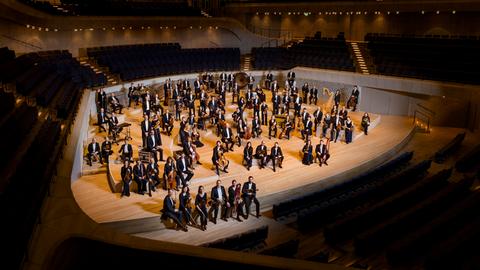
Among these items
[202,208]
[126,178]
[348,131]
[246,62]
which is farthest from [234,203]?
[246,62]

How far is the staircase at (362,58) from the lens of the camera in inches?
896

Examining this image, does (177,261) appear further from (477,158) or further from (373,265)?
(477,158)

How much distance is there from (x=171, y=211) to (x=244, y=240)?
181 cm

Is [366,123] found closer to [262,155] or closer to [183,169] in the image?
[262,155]

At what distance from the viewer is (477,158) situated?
13.9 metres

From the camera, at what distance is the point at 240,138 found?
51.0 feet

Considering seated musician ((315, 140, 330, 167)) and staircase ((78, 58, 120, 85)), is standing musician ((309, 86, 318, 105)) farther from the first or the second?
staircase ((78, 58, 120, 85))

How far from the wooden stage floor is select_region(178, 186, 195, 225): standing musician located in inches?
15.1

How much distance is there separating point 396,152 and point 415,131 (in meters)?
3.10

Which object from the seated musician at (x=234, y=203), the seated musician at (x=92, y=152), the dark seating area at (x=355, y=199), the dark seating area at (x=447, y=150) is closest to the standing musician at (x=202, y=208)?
the seated musician at (x=234, y=203)

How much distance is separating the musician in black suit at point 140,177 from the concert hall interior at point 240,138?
1.1 inches

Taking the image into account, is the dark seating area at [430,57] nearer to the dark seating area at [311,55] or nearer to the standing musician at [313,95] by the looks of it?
the dark seating area at [311,55]

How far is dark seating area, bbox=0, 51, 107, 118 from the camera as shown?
12742 mm

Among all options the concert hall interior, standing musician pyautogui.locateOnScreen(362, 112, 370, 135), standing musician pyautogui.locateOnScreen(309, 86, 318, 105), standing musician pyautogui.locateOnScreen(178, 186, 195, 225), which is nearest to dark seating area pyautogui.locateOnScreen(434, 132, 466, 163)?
the concert hall interior
